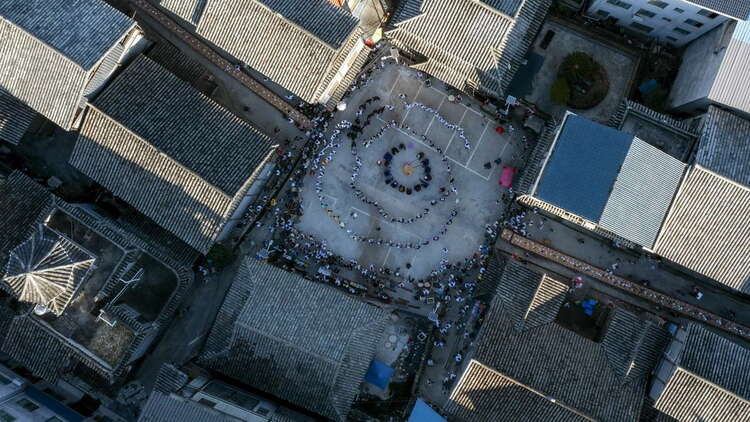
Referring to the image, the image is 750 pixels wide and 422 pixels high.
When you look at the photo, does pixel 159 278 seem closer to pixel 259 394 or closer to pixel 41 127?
pixel 259 394

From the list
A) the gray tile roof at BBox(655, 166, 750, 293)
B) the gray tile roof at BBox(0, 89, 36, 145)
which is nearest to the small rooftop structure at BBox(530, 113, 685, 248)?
the gray tile roof at BBox(655, 166, 750, 293)

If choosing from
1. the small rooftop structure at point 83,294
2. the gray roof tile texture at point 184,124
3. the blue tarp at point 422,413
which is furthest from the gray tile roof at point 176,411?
the gray roof tile texture at point 184,124

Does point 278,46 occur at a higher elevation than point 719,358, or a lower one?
higher

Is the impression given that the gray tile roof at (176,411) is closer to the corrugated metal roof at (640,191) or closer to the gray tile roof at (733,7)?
the corrugated metal roof at (640,191)

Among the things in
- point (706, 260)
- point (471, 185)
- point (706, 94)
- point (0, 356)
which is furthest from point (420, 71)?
point (0, 356)

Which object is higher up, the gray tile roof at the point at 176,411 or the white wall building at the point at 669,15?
the white wall building at the point at 669,15

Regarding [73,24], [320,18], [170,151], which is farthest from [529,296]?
[73,24]

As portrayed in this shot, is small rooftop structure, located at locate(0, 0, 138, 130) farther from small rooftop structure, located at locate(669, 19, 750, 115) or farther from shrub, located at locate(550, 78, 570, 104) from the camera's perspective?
small rooftop structure, located at locate(669, 19, 750, 115)
